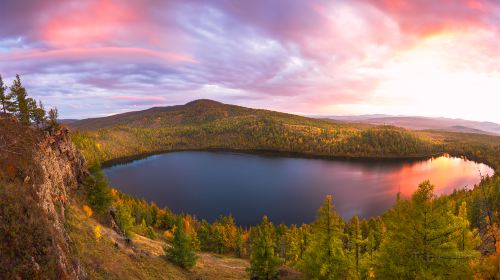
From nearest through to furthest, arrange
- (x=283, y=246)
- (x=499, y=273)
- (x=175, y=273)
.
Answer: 1. (x=499, y=273)
2. (x=175, y=273)
3. (x=283, y=246)

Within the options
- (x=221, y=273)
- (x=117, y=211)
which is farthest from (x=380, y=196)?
(x=117, y=211)

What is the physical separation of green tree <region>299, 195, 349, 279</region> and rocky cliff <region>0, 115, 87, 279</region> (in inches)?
902

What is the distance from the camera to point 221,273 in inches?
2087

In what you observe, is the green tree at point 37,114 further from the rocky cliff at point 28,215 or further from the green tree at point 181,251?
the green tree at point 181,251

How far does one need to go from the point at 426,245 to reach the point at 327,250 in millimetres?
12356

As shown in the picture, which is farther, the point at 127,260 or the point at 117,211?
the point at 117,211

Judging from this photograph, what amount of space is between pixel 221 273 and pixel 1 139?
135 feet

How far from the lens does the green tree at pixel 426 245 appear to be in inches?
702

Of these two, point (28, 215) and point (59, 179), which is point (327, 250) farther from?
point (59, 179)

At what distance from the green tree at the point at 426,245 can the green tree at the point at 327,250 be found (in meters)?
9.62

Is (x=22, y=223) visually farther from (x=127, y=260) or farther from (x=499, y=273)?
(x=499, y=273)

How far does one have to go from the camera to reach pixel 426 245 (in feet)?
59.8

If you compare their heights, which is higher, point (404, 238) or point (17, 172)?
point (17, 172)

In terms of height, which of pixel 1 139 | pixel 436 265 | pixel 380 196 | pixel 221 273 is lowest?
pixel 380 196
